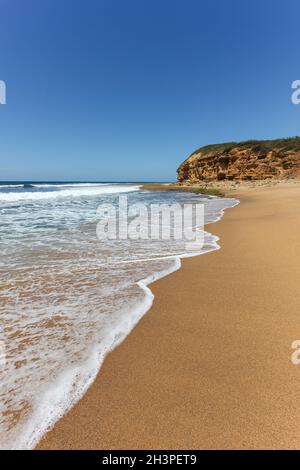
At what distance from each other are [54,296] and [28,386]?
159 centimetres

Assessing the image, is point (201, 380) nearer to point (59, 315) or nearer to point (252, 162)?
point (59, 315)

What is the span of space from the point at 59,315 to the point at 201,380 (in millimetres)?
1733

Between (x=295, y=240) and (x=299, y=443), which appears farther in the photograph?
(x=295, y=240)

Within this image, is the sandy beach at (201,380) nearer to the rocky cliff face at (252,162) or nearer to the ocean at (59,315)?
the ocean at (59,315)

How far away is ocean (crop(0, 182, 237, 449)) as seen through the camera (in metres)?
1.75

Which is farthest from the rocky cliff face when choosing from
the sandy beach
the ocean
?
the sandy beach

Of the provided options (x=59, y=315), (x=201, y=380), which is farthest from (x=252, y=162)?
(x=201, y=380)

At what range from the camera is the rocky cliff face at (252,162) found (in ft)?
130

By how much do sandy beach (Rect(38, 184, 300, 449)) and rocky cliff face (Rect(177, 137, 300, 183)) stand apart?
4051cm

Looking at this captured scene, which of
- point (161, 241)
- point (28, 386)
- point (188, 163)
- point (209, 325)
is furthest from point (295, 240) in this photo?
point (188, 163)

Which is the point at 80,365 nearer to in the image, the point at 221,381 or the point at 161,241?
the point at 221,381

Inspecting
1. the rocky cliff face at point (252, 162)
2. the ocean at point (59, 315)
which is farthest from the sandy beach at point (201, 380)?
the rocky cliff face at point (252, 162)

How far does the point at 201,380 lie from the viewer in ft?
6.18

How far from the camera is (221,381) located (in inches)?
73.4
